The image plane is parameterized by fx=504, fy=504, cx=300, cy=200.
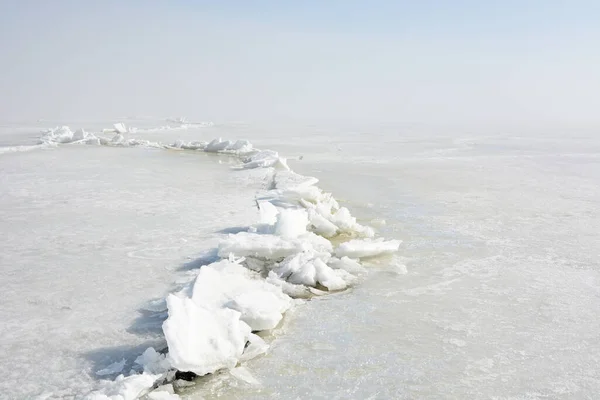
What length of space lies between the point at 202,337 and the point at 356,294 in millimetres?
1527

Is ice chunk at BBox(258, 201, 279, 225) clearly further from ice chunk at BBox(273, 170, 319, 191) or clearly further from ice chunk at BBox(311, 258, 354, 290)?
ice chunk at BBox(273, 170, 319, 191)

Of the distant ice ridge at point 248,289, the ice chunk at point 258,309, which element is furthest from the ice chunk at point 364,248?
the ice chunk at point 258,309

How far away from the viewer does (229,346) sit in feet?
8.89

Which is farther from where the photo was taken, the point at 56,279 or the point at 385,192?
the point at 385,192

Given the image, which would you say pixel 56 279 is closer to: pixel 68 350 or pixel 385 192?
pixel 68 350

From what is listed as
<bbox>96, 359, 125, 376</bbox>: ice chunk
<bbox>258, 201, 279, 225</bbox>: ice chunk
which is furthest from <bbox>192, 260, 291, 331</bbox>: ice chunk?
<bbox>258, 201, 279, 225</bbox>: ice chunk

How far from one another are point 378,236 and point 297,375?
302 cm

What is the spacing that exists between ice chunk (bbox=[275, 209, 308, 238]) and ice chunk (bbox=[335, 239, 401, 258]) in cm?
47

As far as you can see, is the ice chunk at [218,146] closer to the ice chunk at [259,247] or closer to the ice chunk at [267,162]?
the ice chunk at [267,162]

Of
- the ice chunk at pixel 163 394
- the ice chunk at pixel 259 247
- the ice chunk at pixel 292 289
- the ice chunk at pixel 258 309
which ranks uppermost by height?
the ice chunk at pixel 259 247

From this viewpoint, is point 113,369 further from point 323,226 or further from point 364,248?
point 323,226

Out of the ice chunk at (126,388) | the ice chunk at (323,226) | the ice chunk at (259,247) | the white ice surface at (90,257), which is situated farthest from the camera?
the ice chunk at (323,226)

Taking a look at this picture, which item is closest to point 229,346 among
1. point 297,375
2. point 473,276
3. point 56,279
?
point 297,375

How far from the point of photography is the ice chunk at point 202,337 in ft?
8.31
